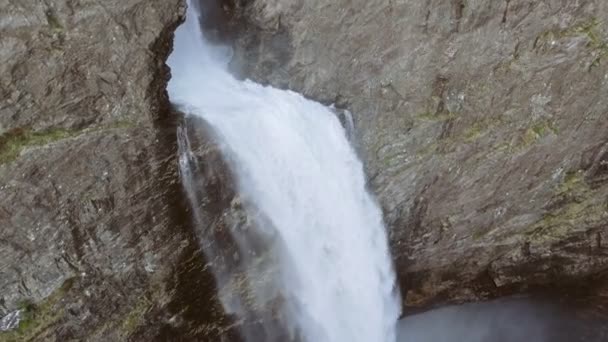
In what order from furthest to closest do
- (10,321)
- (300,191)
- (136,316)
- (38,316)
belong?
(300,191) < (136,316) < (38,316) < (10,321)

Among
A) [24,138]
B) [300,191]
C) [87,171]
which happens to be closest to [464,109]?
[300,191]

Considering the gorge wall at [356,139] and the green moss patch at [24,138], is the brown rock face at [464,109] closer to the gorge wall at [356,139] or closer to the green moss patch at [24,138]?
the gorge wall at [356,139]

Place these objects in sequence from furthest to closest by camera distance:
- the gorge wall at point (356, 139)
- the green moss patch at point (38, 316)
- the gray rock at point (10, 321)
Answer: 1. the green moss patch at point (38, 316)
2. the gray rock at point (10, 321)
3. the gorge wall at point (356, 139)

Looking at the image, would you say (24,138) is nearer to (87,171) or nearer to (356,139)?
(87,171)

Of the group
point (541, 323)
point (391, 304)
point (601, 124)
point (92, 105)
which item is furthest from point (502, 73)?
point (92, 105)

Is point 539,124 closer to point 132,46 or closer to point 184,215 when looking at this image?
point 184,215

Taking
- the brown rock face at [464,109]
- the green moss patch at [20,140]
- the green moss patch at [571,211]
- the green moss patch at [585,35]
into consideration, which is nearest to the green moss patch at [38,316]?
the green moss patch at [20,140]
